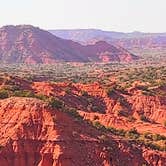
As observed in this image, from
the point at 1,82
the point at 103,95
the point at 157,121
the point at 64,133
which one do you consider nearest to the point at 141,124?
the point at 157,121

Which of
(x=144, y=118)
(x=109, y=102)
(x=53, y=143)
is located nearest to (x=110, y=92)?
(x=109, y=102)

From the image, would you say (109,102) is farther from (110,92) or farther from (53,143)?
(53,143)

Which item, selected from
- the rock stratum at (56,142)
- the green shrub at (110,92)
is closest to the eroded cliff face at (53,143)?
the rock stratum at (56,142)

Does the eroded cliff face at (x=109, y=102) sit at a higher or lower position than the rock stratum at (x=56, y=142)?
lower

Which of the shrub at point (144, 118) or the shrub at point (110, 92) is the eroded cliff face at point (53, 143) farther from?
the shrub at point (110, 92)

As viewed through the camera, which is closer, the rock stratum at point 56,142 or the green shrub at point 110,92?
the rock stratum at point 56,142

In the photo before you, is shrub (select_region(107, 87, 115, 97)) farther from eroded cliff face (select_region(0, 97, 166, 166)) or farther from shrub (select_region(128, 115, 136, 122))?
eroded cliff face (select_region(0, 97, 166, 166))

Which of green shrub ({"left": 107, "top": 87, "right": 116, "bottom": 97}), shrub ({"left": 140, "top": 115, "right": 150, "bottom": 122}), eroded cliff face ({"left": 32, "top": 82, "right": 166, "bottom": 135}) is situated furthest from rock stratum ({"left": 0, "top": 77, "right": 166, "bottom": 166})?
green shrub ({"left": 107, "top": 87, "right": 116, "bottom": 97})

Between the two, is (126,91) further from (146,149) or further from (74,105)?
(146,149)

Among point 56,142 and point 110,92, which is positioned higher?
point 56,142
